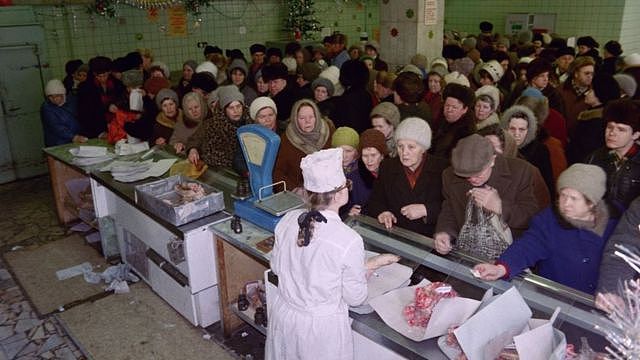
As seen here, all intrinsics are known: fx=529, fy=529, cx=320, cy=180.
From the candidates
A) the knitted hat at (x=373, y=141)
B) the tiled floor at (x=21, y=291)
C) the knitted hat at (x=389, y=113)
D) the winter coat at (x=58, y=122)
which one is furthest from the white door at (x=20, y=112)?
the knitted hat at (x=373, y=141)

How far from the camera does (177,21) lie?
27.2ft

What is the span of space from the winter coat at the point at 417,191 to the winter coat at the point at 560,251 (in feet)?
2.24

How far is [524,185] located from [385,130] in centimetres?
131

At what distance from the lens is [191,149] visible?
440 centimetres

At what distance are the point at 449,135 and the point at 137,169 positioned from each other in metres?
2.50

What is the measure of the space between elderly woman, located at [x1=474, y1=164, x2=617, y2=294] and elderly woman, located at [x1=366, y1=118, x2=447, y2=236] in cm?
69

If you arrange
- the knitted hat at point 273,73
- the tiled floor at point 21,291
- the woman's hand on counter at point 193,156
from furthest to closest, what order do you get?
the knitted hat at point 273,73 < the woman's hand on counter at point 193,156 < the tiled floor at point 21,291

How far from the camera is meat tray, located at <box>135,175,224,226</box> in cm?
339

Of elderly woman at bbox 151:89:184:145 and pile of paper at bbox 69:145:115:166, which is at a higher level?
elderly woman at bbox 151:89:184:145

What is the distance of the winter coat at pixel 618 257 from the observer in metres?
2.19

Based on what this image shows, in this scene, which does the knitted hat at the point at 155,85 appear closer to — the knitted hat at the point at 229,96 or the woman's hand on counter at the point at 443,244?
the knitted hat at the point at 229,96

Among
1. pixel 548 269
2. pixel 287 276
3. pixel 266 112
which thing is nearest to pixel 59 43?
pixel 266 112

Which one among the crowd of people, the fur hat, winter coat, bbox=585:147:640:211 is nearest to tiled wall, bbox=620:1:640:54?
the crowd of people

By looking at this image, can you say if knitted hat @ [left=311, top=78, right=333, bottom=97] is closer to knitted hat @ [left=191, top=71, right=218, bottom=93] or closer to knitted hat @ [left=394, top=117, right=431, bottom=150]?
knitted hat @ [left=191, top=71, right=218, bottom=93]
